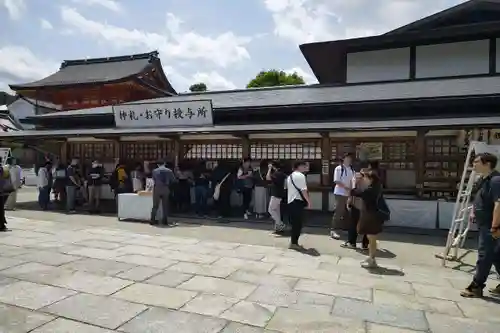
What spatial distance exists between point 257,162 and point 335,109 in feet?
9.67

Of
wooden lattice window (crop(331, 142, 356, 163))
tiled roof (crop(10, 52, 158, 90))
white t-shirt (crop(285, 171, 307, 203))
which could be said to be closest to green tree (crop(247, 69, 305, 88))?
tiled roof (crop(10, 52, 158, 90))

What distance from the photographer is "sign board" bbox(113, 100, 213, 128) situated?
35.1ft

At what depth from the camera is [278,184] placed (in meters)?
7.54

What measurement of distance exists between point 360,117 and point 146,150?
7.61 meters

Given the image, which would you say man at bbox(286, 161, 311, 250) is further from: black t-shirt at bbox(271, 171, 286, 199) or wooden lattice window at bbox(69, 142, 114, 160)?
wooden lattice window at bbox(69, 142, 114, 160)

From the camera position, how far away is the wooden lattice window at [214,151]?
1167 cm

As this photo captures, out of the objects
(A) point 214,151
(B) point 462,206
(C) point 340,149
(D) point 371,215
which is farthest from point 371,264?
(A) point 214,151

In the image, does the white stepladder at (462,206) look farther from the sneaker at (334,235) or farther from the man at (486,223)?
the sneaker at (334,235)

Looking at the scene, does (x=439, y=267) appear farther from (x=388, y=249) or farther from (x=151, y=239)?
(x=151, y=239)

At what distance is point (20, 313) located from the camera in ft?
11.6

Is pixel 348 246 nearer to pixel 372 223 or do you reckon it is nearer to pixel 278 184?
pixel 372 223

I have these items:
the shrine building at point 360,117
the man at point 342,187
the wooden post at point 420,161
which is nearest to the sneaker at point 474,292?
the man at point 342,187

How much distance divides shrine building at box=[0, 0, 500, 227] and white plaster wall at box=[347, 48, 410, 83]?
0.11 ft

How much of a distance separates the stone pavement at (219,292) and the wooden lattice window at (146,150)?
6.19 meters
